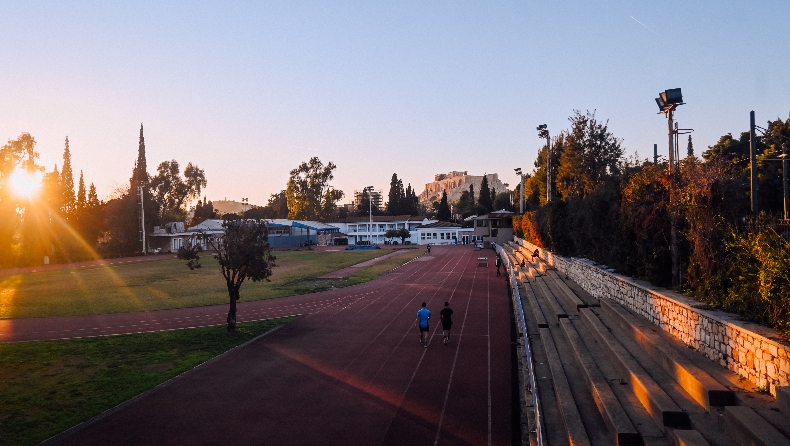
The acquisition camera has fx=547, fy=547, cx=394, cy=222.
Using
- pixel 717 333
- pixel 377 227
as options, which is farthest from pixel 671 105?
pixel 377 227

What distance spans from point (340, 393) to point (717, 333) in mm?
7886

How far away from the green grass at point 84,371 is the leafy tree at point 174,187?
95243 mm

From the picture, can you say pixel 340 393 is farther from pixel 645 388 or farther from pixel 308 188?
pixel 308 188

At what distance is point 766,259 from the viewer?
7.59 meters

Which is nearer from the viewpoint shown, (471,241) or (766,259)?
(766,259)

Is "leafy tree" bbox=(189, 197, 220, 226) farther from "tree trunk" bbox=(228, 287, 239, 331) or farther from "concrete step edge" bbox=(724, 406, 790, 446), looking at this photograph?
"concrete step edge" bbox=(724, 406, 790, 446)

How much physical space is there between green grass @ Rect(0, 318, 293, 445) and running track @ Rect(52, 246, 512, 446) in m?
0.77

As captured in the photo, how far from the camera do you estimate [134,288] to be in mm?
35406

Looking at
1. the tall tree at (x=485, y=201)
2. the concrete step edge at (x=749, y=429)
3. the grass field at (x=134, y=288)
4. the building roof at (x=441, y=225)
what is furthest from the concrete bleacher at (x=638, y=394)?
the tall tree at (x=485, y=201)

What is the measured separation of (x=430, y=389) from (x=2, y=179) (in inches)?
2547

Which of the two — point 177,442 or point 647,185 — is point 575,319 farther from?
point 177,442

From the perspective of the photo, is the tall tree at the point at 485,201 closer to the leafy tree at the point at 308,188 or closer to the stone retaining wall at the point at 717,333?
the leafy tree at the point at 308,188

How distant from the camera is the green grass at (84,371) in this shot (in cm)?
1142

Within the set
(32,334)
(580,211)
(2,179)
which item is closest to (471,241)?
(2,179)
